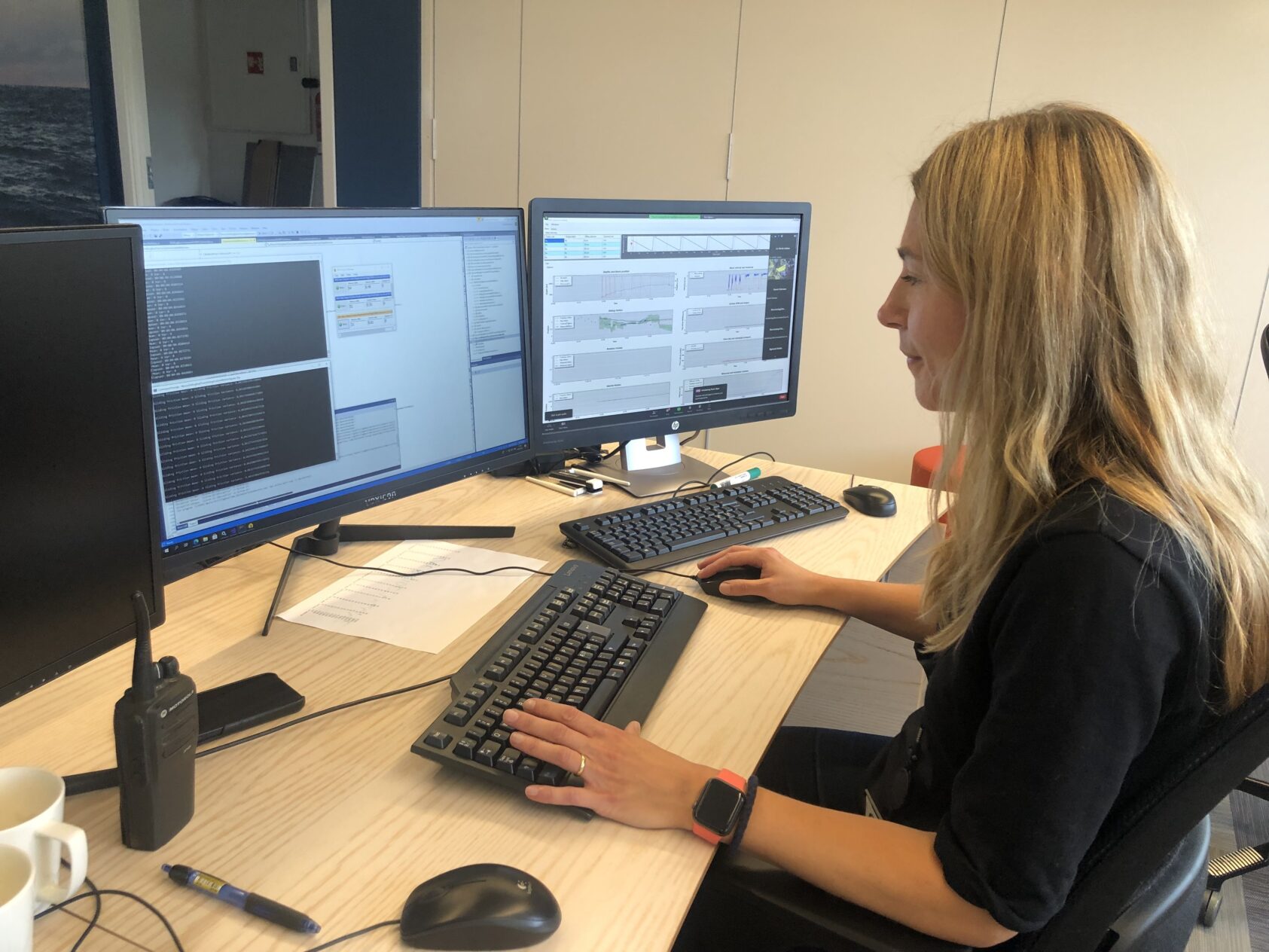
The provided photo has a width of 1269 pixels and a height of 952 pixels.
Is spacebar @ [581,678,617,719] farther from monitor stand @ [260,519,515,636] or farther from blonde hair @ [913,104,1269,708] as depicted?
monitor stand @ [260,519,515,636]

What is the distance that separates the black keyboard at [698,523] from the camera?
1326mm

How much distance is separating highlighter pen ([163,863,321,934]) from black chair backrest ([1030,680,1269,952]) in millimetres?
602

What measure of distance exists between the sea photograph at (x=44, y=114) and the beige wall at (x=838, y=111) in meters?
1.63

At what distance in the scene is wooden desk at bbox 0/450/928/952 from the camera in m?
0.69

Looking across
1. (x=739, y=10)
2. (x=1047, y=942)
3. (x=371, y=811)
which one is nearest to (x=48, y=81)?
(x=739, y=10)

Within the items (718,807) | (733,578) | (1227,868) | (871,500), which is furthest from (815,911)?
(1227,868)

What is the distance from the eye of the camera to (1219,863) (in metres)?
1.75

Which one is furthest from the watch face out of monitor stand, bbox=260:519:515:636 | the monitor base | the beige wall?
the beige wall

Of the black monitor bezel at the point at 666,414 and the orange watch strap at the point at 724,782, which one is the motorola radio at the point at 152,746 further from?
the black monitor bezel at the point at 666,414

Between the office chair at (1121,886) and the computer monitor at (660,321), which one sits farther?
the computer monitor at (660,321)

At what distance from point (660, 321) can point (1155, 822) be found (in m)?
1.06

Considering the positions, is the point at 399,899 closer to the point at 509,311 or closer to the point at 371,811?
the point at 371,811

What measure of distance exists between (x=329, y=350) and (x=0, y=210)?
4.04m

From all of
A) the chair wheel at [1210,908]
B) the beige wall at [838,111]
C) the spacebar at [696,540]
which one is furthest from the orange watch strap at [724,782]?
the beige wall at [838,111]
